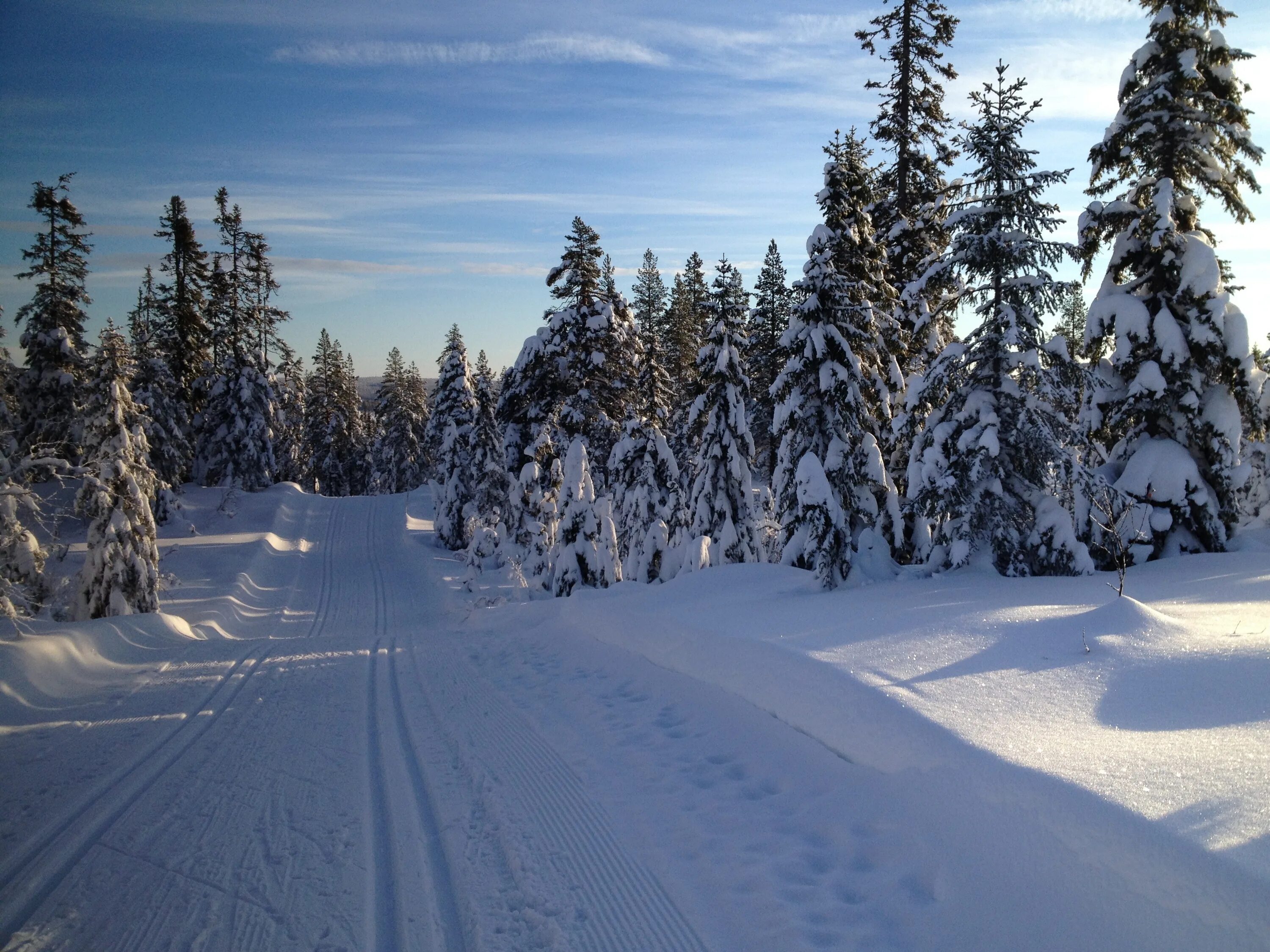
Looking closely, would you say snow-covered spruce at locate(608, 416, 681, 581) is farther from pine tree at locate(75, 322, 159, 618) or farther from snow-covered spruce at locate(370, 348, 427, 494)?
snow-covered spruce at locate(370, 348, 427, 494)

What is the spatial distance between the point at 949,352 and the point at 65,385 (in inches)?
1451

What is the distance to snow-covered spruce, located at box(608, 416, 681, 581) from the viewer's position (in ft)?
74.6

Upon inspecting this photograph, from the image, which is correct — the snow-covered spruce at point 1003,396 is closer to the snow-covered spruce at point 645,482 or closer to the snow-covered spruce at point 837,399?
the snow-covered spruce at point 837,399

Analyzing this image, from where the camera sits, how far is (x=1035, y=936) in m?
3.63

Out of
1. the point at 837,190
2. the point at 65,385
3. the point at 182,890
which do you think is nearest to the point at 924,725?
the point at 182,890

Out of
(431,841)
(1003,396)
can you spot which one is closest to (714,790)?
(431,841)

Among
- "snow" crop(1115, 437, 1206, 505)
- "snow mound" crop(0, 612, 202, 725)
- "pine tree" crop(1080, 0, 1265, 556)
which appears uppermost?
"pine tree" crop(1080, 0, 1265, 556)

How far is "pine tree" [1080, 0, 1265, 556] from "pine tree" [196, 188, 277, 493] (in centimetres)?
4378

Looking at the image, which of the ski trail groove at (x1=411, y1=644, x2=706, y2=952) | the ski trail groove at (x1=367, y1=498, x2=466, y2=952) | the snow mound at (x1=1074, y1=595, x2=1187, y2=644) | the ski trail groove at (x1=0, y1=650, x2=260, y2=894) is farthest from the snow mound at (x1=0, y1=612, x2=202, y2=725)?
the snow mound at (x1=1074, y1=595, x2=1187, y2=644)

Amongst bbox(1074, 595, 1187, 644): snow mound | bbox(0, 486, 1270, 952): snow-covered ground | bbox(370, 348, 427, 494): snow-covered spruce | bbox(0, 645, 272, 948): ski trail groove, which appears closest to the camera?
bbox(0, 486, 1270, 952): snow-covered ground

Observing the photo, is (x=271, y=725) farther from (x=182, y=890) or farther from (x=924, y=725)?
(x=924, y=725)

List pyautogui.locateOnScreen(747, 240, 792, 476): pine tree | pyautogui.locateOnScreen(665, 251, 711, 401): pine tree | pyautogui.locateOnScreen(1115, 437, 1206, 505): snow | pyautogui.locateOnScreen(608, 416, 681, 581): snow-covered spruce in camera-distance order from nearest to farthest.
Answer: pyautogui.locateOnScreen(1115, 437, 1206, 505): snow < pyautogui.locateOnScreen(608, 416, 681, 581): snow-covered spruce < pyautogui.locateOnScreen(747, 240, 792, 476): pine tree < pyautogui.locateOnScreen(665, 251, 711, 401): pine tree

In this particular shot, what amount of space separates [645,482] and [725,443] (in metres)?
4.13

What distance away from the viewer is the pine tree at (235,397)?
138ft
